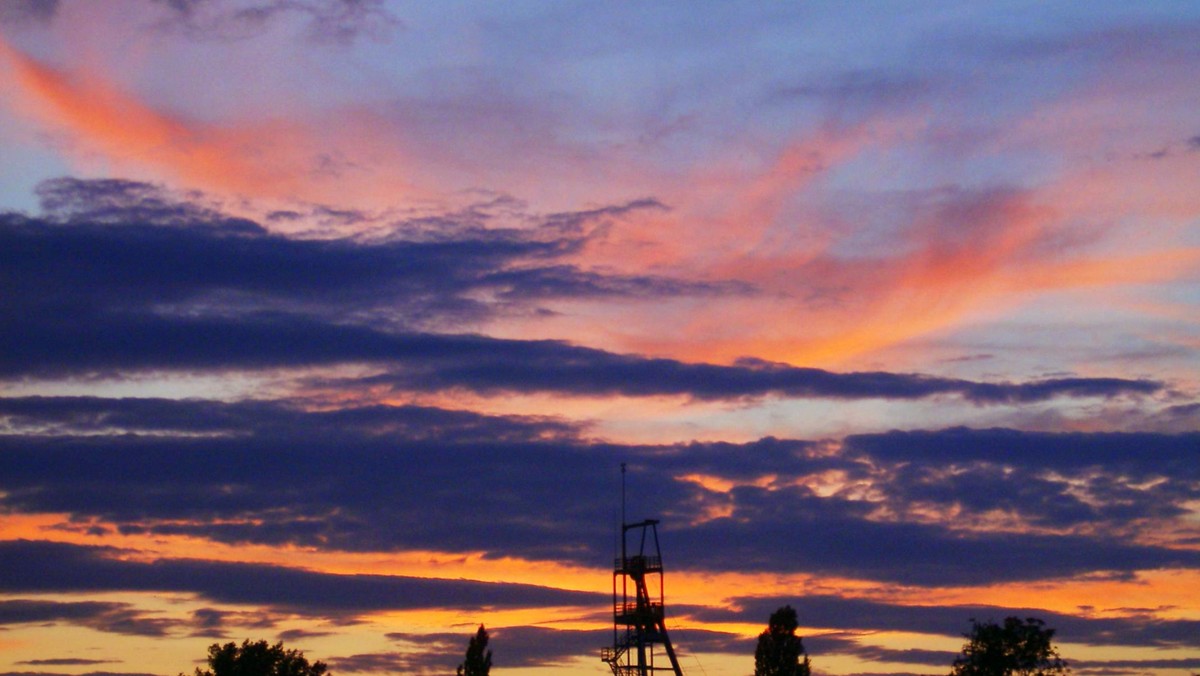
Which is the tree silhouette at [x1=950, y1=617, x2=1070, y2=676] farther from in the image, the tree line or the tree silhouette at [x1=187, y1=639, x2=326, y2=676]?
the tree silhouette at [x1=187, y1=639, x2=326, y2=676]

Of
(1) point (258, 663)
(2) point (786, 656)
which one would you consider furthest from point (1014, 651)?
(1) point (258, 663)

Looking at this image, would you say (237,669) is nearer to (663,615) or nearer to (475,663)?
(475,663)

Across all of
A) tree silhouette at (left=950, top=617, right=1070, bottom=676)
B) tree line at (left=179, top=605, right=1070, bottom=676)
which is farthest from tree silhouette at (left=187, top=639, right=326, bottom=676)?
tree silhouette at (left=950, top=617, right=1070, bottom=676)

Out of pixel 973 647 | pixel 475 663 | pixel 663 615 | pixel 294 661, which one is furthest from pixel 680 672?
pixel 294 661

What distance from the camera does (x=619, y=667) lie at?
4542 inches

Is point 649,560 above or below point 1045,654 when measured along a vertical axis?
above

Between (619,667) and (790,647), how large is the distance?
14.1m

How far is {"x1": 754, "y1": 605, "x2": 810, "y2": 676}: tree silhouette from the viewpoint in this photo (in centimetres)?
11025

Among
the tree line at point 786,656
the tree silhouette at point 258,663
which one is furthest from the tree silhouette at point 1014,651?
the tree silhouette at point 258,663

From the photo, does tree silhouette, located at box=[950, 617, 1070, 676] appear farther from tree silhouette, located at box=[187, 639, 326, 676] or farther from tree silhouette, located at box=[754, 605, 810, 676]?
tree silhouette, located at box=[187, 639, 326, 676]

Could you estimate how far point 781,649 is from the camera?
111 meters

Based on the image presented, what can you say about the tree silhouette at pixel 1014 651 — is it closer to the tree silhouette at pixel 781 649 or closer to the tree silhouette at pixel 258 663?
the tree silhouette at pixel 781 649

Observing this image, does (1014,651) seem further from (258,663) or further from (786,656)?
(258,663)

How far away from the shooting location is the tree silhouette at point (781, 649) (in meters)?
110
